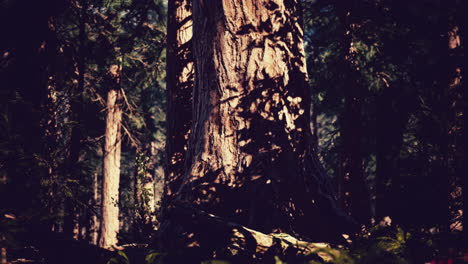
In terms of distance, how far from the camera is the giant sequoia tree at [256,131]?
3926mm

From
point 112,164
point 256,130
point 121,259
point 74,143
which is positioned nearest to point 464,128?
point 256,130

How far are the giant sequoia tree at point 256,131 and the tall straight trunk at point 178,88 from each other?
6.65ft

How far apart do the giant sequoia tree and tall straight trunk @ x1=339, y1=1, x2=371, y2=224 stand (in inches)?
198

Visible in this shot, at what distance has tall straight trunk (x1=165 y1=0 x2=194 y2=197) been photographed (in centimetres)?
653

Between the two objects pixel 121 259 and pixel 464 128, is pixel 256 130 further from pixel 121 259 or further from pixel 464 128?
pixel 464 128

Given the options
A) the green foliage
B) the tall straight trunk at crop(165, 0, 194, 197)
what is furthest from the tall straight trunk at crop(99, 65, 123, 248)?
the green foliage

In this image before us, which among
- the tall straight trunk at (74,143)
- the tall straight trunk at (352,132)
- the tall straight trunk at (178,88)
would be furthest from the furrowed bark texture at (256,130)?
the tall straight trunk at (352,132)

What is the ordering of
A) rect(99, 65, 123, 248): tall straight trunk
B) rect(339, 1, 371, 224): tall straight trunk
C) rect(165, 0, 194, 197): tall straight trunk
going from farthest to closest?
rect(99, 65, 123, 248): tall straight trunk < rect(339, 1, 371, 224): tall straight trunk < rect(165, 0, 194, 197): tall straight trunk

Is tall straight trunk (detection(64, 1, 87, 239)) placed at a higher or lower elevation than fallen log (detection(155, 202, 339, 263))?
higher

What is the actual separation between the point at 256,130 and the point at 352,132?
596cm

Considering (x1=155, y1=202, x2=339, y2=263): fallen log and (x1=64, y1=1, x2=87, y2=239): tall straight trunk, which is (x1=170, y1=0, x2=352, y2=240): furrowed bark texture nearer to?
(x1=155, y1=202, x2=339, y2=263): fallen log

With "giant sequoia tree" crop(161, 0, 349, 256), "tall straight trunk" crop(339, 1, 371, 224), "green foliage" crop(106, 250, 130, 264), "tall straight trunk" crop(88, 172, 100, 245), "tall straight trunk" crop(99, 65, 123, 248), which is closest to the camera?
"green foliage" crop(106, 250, 130, 264)

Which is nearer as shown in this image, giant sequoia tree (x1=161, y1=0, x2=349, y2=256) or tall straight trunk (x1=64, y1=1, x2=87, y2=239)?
giant sequoia tree (x1=161, y1=0, x2=349, y2=256)

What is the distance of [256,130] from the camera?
163 inches
